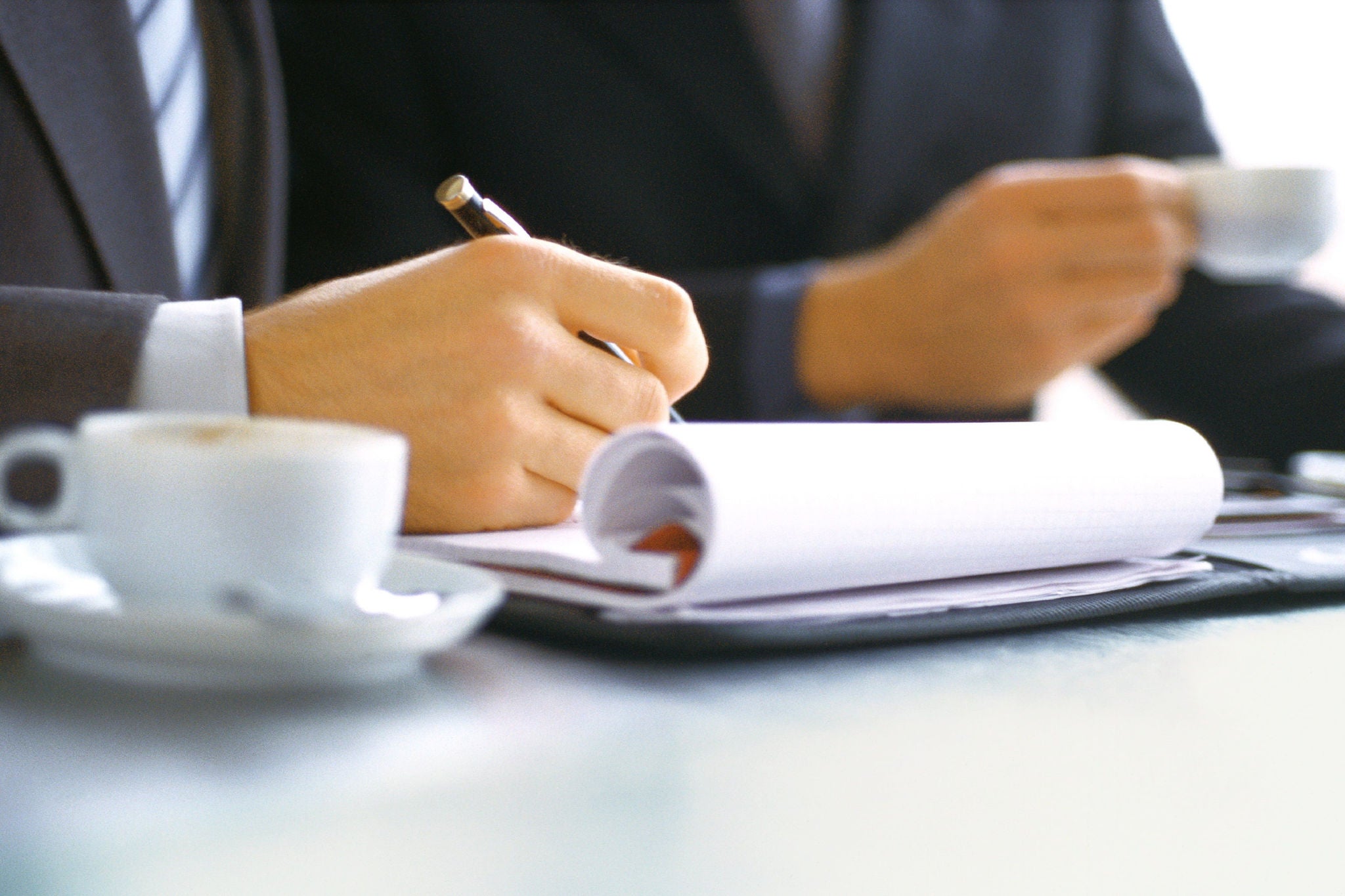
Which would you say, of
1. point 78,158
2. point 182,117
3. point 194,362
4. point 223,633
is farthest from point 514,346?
point 182,117

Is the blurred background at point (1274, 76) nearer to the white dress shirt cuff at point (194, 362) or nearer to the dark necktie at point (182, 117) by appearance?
the dark necktie at point (182, 117)

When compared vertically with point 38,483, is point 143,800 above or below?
below

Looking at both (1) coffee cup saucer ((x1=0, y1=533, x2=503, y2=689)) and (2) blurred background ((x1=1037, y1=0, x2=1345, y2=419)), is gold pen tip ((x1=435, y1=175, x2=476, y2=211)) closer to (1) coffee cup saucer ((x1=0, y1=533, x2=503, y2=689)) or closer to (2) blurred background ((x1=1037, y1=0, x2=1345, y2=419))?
(1) coffee cup saucer ((x1=0, y1=533, x2=503, y2=689))

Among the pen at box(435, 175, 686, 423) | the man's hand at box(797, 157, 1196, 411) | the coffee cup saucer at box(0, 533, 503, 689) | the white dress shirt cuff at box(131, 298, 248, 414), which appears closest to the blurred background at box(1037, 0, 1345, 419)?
the man's hand at box(797, 157, 1196, 411)

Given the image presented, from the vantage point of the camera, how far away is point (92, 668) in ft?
1.00

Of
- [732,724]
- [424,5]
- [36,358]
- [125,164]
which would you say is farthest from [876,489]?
[424,5]

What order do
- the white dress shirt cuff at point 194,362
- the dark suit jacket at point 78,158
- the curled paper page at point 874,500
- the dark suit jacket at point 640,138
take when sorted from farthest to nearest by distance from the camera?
the dark suit jacket at point 640,138, the dark suit jacket at point 78,158, the white dress shirt cuff at point 194,362, the curled paper page at point 874,500

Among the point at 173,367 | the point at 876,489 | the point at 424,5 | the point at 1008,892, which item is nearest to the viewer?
the point at 1008,892

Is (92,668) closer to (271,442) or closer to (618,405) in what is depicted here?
(271,442)

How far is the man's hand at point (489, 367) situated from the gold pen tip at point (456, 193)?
20 millimetres

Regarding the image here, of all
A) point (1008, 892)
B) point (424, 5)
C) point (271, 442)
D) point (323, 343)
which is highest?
point (424, 5)

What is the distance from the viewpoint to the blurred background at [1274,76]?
73.1 inches

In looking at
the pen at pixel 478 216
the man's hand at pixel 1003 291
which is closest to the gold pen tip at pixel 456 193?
the pen at pixel 478 216

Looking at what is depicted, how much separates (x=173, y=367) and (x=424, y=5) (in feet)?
3.02
